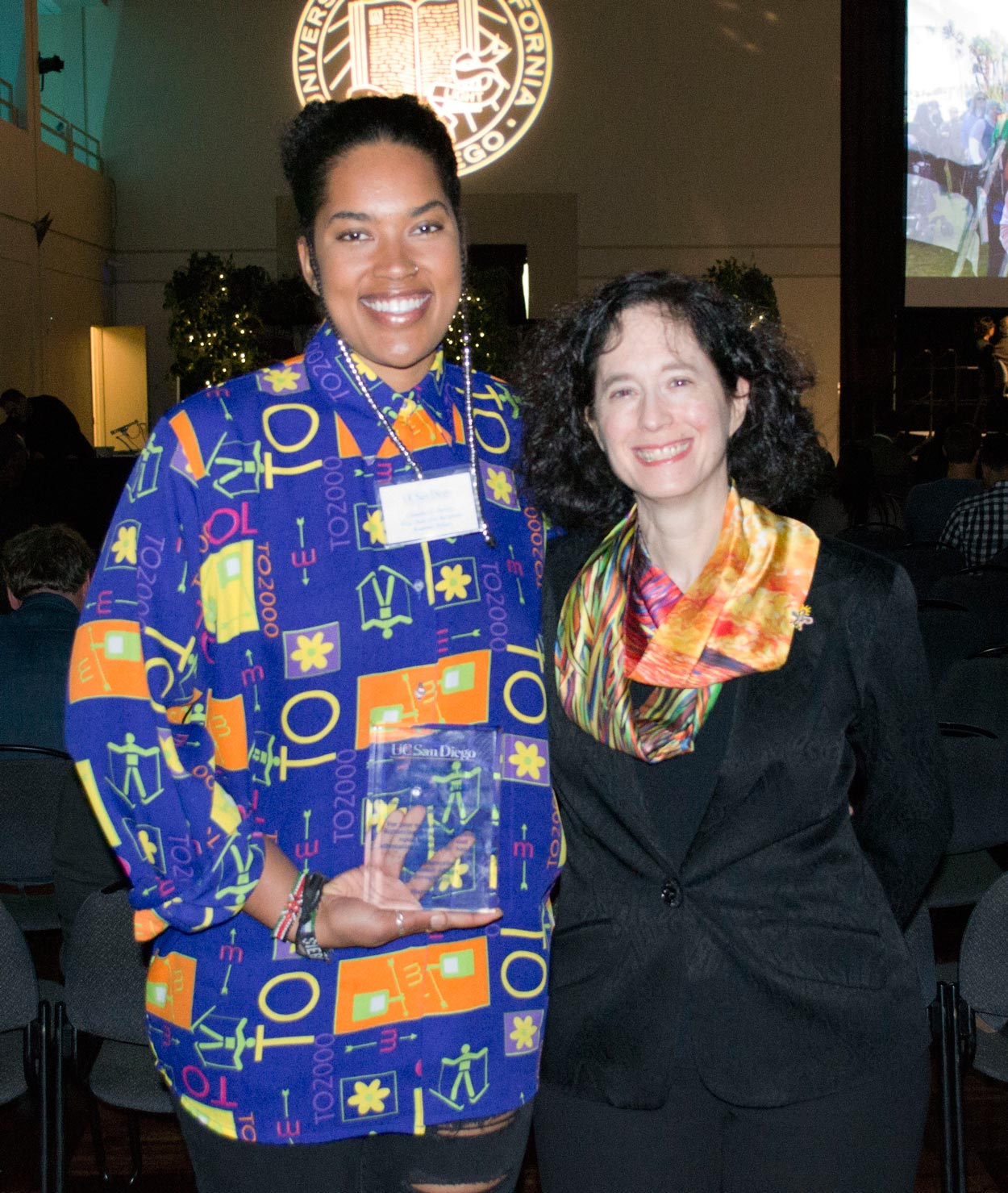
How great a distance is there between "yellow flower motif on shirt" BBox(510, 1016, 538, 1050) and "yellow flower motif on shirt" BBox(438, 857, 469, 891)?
0.22m

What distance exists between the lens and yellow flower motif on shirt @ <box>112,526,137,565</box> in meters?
1.38

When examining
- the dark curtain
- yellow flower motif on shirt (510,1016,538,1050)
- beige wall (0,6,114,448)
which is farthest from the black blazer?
the dark curtain

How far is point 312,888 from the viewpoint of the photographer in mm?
1383

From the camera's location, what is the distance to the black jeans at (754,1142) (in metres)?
1.53

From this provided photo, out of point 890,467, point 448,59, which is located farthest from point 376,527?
point 448,59

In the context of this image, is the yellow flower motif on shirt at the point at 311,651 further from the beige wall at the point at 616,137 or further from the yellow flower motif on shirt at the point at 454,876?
the beige wall at the point at 616,137

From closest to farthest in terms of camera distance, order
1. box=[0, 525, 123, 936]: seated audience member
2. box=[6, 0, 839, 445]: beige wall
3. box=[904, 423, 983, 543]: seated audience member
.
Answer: box=[0, 525, 123, 936]: seated audience member → box=[904, 423, 983, 543]: seated audience member → box=[6, 0, 839, 445]: beige wall

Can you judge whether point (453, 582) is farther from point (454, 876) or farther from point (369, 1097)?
point (369, 1097)

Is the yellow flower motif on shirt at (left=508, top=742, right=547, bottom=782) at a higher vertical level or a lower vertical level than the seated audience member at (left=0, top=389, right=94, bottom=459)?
lower

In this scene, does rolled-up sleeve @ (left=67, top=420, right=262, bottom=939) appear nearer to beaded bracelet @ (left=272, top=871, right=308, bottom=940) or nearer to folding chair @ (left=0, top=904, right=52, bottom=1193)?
beaded bracelet @ (left=272, top=871, right=308, bottom=940)

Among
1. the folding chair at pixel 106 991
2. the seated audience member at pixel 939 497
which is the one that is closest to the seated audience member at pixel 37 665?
the folding chair at pixel 106 991

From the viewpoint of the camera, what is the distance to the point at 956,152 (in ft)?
42.2

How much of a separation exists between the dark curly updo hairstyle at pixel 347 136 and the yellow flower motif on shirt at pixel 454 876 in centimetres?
76

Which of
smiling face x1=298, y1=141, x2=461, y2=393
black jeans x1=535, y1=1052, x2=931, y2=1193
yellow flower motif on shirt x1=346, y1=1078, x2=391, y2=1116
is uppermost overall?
smiling face x1=298, y1=141, x2=461, y2=393
